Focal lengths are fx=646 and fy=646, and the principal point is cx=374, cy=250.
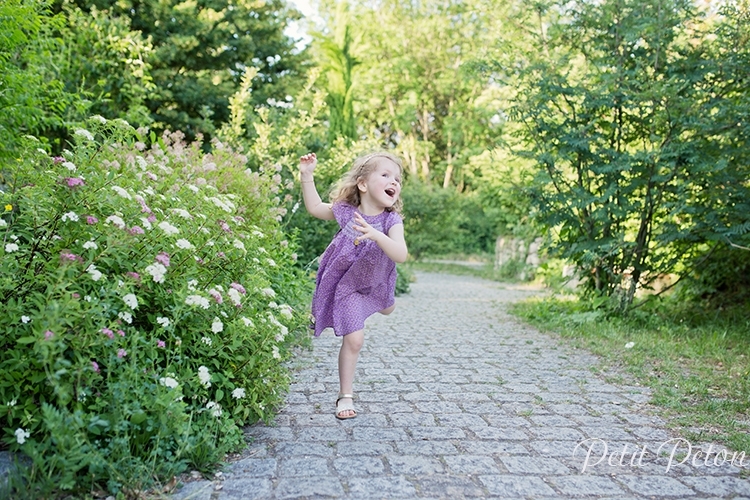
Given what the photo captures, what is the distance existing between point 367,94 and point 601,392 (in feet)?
84.6

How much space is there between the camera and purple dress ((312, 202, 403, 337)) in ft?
11.8

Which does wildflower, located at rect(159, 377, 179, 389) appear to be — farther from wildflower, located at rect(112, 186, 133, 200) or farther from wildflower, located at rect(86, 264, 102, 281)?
wildflower, located at rect(112, 186, 133, 200)

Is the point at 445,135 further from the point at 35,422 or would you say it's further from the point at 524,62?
the point at 35,422

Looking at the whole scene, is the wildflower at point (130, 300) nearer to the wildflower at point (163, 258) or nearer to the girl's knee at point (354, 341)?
the wildflower at point (163, 258)

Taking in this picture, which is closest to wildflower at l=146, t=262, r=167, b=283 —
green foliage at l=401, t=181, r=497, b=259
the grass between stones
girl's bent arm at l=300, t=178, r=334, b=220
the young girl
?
the young girl

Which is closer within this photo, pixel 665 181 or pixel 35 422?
pixel 35 422

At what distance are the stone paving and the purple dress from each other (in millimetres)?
543

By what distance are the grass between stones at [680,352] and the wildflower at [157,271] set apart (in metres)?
2.64

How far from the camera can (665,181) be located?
6.66m

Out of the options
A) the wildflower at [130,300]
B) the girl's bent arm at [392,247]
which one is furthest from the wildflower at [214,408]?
the girl's bent arm at [392,247]

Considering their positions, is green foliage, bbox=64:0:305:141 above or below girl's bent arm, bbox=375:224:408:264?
above

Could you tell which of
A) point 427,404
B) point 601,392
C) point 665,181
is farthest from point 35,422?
point 665,181

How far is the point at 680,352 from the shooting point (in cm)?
540

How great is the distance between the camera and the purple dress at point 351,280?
3.59 meters
